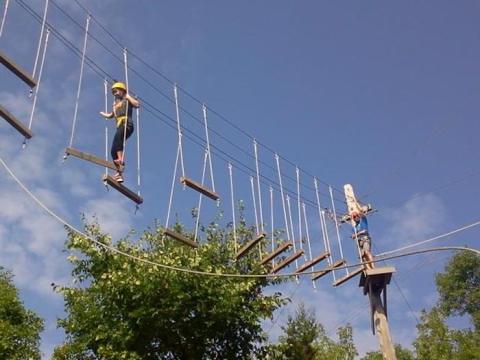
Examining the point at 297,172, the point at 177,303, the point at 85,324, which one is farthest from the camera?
the point at 85,324

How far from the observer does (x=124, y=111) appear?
8914 millimetres

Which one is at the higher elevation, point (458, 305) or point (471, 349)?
point (458, 305)

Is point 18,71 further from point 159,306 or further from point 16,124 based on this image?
point 159,306

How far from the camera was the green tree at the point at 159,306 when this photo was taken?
604 inches

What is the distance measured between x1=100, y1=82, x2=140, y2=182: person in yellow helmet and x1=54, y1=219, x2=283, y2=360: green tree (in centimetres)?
678

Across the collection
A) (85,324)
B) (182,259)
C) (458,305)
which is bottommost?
(85,324)

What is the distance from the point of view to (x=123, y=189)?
26.2 feet

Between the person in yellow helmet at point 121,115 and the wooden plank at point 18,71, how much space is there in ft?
5.95

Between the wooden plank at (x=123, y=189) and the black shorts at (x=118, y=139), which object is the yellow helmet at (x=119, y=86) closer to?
the black shorts at (x=118, y=139)

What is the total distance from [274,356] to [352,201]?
6.23 metres

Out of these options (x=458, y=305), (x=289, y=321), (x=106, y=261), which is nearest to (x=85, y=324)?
(x=106, y=261)

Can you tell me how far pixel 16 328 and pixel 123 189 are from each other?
16.6 m

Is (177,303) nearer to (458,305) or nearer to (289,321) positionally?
(289,321)

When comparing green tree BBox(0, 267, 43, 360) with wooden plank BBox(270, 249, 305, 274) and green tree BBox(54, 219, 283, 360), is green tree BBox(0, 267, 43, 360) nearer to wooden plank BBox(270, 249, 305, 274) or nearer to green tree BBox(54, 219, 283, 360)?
green tree BBox(54, 219, 283, 360)
